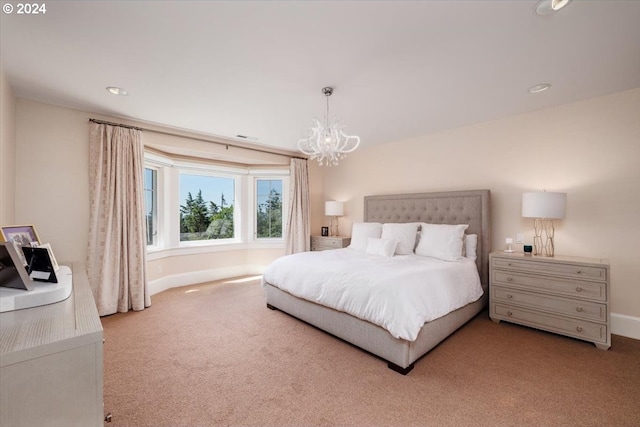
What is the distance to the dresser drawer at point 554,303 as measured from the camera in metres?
2.55

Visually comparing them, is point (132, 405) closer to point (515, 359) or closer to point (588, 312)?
point (515, 359)

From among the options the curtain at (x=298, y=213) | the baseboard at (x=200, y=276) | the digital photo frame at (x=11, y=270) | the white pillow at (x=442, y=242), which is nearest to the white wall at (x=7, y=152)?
the digital photo frame at (x=11, y=270)

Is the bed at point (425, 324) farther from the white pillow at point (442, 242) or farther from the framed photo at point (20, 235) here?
the framed photo at point (20, 235)

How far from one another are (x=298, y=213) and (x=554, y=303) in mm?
3855

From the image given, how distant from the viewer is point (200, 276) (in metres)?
4.88

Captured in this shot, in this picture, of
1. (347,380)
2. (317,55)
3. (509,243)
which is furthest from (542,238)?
(317,55)

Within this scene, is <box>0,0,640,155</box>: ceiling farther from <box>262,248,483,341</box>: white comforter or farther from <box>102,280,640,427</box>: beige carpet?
<box>102,280,640,427</box>: beige carpet

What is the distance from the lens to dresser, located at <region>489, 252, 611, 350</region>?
2.54 metres

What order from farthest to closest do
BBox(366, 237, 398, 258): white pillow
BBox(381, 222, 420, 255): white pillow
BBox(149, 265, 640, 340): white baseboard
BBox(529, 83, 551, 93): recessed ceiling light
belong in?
BBox(381, 222, 420, 255): white pillow, BBox(366, 237, 398, 258): white pillow, BBox(149, 265, 640, 340): white baseboard, BBox(529, 83, 551, 93): recessed ceiling light

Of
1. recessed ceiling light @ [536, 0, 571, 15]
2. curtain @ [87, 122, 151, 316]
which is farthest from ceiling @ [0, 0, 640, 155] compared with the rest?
curtain @ [87, 122, 151, 316]

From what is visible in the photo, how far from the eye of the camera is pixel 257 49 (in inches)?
81.7

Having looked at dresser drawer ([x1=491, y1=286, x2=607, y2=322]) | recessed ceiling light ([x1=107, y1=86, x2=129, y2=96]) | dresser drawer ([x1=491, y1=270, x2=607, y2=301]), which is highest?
recessed ceiling light ([x1=107, y1=86, x2=129, y2=96])

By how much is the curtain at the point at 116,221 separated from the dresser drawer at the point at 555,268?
4382 mm

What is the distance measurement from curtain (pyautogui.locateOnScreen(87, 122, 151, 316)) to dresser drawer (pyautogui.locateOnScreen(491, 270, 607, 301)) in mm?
4350
